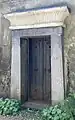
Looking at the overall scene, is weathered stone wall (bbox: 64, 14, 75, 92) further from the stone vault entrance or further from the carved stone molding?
the stone vault entrance

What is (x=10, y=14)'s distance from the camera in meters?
5.95

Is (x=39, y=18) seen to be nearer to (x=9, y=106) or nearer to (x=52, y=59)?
(x=52, y=59)

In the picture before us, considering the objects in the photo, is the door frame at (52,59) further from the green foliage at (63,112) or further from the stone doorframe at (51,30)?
the green foliage at (63,112)

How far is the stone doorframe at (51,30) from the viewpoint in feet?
18.1

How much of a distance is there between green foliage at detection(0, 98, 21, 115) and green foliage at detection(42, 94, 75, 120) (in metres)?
0.93

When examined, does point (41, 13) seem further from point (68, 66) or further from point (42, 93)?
point (42, 93)

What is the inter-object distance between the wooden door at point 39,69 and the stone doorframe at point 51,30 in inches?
24.7

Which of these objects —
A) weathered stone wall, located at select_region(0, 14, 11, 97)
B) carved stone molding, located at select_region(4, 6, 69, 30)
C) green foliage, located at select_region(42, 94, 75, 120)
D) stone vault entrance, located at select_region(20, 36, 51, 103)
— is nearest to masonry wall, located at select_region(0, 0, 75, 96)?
weathered stone wall, located at select_region(0, 14, 11, 97)

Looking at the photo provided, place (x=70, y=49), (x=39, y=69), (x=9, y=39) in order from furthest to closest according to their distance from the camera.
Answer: (x=39, y=69) → (x=9, y=39) → (x=70, y=49)

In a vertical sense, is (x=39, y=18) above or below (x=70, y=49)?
above

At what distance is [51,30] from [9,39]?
56.1 inches

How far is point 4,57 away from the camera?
6418 mm

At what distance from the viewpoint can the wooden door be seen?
6.45 metres

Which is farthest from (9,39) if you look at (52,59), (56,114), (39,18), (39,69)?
(56,114)
